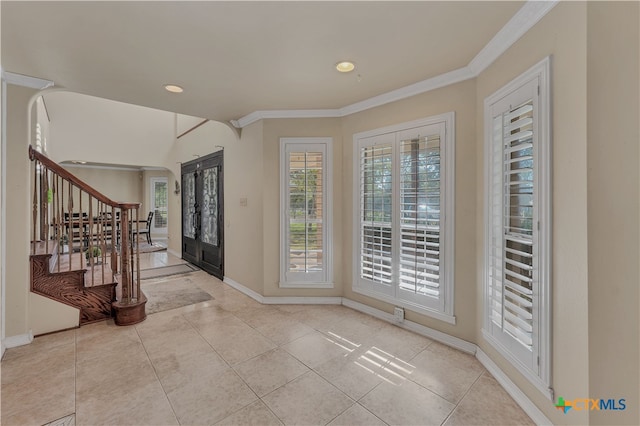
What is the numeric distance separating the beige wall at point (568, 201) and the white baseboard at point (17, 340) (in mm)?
4152

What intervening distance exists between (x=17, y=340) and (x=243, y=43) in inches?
130

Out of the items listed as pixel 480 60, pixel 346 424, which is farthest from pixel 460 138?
pixel 346 424

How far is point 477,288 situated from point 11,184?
4.25 m

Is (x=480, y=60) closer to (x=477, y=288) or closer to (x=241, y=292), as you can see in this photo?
(x=477, y=288)

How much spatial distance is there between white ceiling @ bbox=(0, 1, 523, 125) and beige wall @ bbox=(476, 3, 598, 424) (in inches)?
12.8

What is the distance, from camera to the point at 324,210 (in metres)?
3.41

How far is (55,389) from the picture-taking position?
1893 millimetres

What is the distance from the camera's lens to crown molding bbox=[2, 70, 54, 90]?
235 centimetres

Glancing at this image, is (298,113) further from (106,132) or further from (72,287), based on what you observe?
(106,132)

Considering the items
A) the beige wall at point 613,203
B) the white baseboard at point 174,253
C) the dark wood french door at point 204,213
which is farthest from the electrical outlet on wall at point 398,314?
the white baseboard at point 174,253

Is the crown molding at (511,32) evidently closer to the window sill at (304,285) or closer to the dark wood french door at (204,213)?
the window sill at (304,285)

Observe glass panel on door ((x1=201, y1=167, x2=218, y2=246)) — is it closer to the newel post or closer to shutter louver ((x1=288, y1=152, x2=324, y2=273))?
the newel post

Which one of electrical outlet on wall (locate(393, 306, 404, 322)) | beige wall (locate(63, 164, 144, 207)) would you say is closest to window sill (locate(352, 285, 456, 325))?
electrical outlet on wall (locate(393, 306, 404, 322))

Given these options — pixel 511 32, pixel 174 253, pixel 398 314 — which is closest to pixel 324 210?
pixel 398 314
